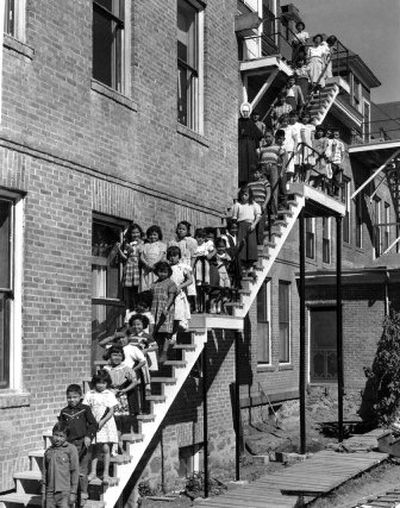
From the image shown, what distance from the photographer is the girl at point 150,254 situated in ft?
40.2

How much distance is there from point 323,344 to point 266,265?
1058 cm

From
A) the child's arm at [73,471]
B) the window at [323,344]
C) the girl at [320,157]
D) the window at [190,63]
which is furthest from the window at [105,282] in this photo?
the window at [323,344]

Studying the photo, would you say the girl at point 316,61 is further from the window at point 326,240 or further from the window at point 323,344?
the window at point 323,344

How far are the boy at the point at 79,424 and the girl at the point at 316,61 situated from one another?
584 inches

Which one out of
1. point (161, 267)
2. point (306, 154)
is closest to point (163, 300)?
point (161, 267)

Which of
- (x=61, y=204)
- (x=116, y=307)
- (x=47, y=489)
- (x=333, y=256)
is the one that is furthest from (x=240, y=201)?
(x=333, y=256)

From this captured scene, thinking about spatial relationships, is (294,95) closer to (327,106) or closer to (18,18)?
(327,106)

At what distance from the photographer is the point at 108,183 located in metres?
12.6

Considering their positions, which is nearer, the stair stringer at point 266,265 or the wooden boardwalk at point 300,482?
the wooden boardwalk at point 300,482

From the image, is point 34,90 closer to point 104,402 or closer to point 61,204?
point 61,204

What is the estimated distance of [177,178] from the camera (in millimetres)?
14656

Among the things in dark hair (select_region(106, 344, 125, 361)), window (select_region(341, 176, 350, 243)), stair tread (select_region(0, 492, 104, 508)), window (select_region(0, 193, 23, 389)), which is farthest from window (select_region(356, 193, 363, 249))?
stair tread (select_region(0, 492, 104, 508))

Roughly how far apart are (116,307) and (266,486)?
330cm

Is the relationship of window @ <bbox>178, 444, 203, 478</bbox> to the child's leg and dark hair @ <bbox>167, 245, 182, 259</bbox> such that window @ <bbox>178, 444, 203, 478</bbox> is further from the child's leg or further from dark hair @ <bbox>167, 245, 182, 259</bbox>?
the child's leg
